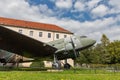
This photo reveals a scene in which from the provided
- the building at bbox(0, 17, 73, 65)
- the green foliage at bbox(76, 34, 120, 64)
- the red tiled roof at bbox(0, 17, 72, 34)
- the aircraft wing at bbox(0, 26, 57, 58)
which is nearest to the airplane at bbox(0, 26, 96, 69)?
the aircraft wing at bbox(0, 26, 57, 58)

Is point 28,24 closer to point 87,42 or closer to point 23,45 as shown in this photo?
point 87,42

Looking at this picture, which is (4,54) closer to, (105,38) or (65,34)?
(65,34)

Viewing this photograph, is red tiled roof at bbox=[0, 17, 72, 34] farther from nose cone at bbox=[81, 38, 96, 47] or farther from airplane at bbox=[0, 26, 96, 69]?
nose cone at bbox=[81, 38, 96, 47]

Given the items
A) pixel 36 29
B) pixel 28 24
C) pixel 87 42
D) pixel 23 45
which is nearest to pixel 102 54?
pixel 36 29

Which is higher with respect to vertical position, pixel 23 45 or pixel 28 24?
pixel 28 24

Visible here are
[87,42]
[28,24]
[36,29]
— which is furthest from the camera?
[28,24]

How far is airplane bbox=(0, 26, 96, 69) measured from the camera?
32.0 m

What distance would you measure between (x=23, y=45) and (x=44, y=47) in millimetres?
2757

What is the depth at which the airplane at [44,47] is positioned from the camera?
105 ft

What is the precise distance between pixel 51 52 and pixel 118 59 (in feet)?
203

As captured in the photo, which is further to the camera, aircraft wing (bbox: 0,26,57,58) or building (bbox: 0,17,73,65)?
building (bbox: 0,17,73,65)

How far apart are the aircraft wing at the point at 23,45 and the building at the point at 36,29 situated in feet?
144

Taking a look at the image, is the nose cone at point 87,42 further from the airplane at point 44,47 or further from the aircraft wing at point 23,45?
the aircraft wing at point 23,45

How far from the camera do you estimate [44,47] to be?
33125mm
